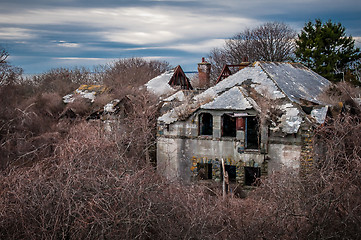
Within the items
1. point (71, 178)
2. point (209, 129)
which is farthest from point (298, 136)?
point (71, 178)

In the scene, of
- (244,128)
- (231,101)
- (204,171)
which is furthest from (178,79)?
(244,128)

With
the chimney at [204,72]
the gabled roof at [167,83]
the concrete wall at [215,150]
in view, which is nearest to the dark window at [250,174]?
the concrete wall at [215,150]

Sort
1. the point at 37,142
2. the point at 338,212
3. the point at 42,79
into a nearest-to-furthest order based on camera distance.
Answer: the point at 338,212, the point at 37,142, the point at 42,79

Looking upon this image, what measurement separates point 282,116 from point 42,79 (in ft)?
135

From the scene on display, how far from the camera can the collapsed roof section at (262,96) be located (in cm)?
1656

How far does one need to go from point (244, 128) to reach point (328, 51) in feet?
77.7

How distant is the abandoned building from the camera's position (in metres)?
16.3

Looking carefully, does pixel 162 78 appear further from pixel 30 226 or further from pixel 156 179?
pixel 30 226

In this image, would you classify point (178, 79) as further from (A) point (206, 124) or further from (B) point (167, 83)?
(A) point (206, 124)

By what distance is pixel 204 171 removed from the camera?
59.7 feet

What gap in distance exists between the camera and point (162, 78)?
30188mm

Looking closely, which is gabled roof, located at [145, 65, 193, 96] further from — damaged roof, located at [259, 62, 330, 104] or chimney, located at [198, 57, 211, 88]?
damaged roof, located at [259, 62, 330, 104]

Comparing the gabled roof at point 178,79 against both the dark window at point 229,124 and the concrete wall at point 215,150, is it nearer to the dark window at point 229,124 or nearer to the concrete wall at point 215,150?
the dark window at point 229,124

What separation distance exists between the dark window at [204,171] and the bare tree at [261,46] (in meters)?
26.7
